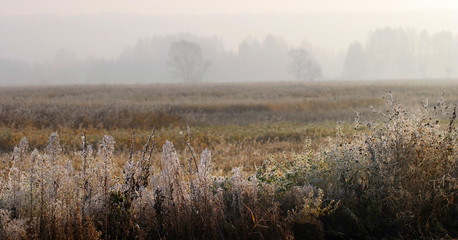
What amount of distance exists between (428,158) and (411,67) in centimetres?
11249

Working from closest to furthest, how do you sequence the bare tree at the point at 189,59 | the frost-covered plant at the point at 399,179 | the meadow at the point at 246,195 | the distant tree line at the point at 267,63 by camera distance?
the meadow at the point at 246,195 → the frost-covered plant at the point at 399,179 → the bare tree at the point at 189,59 → the distant tree line at the point at 267,63

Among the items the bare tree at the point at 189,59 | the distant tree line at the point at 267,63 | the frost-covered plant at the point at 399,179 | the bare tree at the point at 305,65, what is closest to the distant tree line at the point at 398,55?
the distant tree line at the point at 267,63

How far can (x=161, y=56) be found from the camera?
125750mm

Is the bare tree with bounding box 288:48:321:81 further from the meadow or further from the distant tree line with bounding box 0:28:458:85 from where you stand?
the meadow

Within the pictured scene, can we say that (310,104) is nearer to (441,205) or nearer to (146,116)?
(146,116)

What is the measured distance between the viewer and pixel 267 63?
118m

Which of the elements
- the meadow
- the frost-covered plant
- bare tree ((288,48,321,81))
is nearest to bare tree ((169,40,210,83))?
bare tree ((288,48,321,81))

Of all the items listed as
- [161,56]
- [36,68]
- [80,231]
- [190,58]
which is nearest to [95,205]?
[80,231]

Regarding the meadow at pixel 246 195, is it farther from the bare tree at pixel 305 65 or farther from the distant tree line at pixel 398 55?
the distant tree line at pixel 398 55

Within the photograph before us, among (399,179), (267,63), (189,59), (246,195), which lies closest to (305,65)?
(189,59)

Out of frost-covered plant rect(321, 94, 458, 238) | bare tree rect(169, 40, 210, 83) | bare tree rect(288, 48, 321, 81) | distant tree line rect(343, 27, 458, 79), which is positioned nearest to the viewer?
frost-covered plant rect(321, 94, 458, 238)

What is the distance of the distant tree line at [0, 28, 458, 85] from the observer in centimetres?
9431

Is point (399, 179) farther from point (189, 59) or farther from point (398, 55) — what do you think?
point (398, 55)

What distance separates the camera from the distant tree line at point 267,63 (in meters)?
94.3
